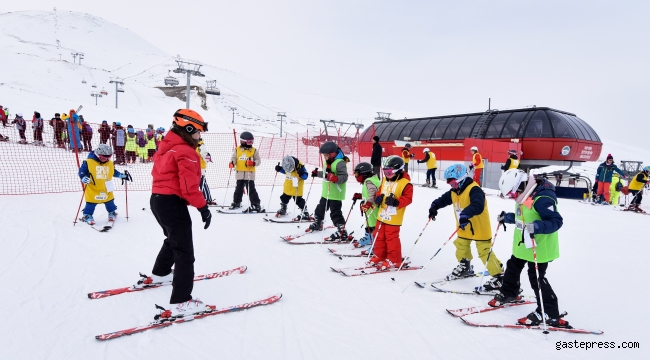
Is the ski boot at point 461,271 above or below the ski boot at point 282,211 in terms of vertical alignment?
below

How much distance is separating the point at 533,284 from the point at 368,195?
256cm

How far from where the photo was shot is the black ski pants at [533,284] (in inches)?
134

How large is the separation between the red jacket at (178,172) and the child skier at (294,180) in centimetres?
400

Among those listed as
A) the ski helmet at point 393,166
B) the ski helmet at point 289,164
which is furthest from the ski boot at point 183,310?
the ski helmet at point 289,164

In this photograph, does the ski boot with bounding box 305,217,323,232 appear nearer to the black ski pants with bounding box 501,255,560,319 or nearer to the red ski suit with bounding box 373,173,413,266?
the red ski suit with bounding box 373,173,413,266

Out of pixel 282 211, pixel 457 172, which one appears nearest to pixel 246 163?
pixel 282 211

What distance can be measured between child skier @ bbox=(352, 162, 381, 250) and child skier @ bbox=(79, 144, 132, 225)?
14.8ft

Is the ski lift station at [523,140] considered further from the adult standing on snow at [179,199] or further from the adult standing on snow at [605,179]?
the adult standing on snow at [179,199]

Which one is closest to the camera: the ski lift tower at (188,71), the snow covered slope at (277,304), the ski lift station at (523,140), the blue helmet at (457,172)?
the snow covered slope at (277,304)

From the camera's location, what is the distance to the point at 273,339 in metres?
3.03

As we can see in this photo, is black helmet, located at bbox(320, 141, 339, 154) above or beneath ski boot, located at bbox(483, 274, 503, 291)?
above

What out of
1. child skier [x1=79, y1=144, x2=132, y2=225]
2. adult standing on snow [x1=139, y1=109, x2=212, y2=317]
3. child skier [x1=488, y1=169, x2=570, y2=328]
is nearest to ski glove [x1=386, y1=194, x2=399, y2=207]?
child skier [x1=488, y1=169, x2=570, y2=328]

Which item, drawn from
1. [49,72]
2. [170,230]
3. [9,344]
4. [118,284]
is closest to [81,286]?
[118,284]

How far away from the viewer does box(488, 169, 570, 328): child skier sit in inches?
128
